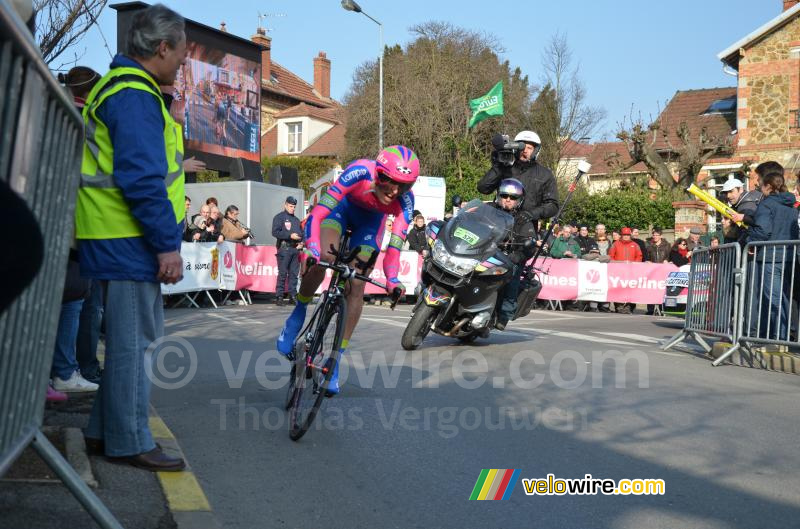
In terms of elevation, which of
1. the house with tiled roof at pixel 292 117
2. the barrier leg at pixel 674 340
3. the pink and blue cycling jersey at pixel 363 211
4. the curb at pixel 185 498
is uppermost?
the house with tiled roof at pixel 292 117

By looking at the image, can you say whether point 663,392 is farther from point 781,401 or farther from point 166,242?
point 166,242

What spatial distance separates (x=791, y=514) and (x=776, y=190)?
23.2ft

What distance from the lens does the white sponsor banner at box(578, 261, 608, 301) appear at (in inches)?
829

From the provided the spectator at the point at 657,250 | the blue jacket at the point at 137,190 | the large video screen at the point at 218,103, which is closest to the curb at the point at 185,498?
the blue jacket at the point at 137,190

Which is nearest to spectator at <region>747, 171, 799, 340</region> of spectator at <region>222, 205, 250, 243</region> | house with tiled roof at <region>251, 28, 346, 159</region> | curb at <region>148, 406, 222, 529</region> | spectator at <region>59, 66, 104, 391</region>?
spectator at <region>59, 66, 104, 391</region>

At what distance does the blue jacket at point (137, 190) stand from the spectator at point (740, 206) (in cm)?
816

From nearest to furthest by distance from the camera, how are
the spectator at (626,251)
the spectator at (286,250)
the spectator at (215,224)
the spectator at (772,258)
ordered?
the spectator at (772,258) < the spectator at (215,224) < the spectator at (286,250) < the spectator at (626,251)

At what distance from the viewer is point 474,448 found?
5.45 m

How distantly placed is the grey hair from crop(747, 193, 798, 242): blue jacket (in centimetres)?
792

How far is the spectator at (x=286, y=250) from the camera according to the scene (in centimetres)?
1898

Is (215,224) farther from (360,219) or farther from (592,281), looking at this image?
(360,219)

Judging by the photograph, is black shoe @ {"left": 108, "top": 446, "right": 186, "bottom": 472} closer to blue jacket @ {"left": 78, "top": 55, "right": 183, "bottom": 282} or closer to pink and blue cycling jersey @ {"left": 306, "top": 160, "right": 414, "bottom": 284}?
blue jacket @ {"left": 78, "top": 55, "right": 183, "bottom": 282}

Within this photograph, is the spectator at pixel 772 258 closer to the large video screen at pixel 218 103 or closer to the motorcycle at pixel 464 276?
the motorcycle at pixel 464 276

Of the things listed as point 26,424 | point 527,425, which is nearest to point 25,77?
point 26,424
